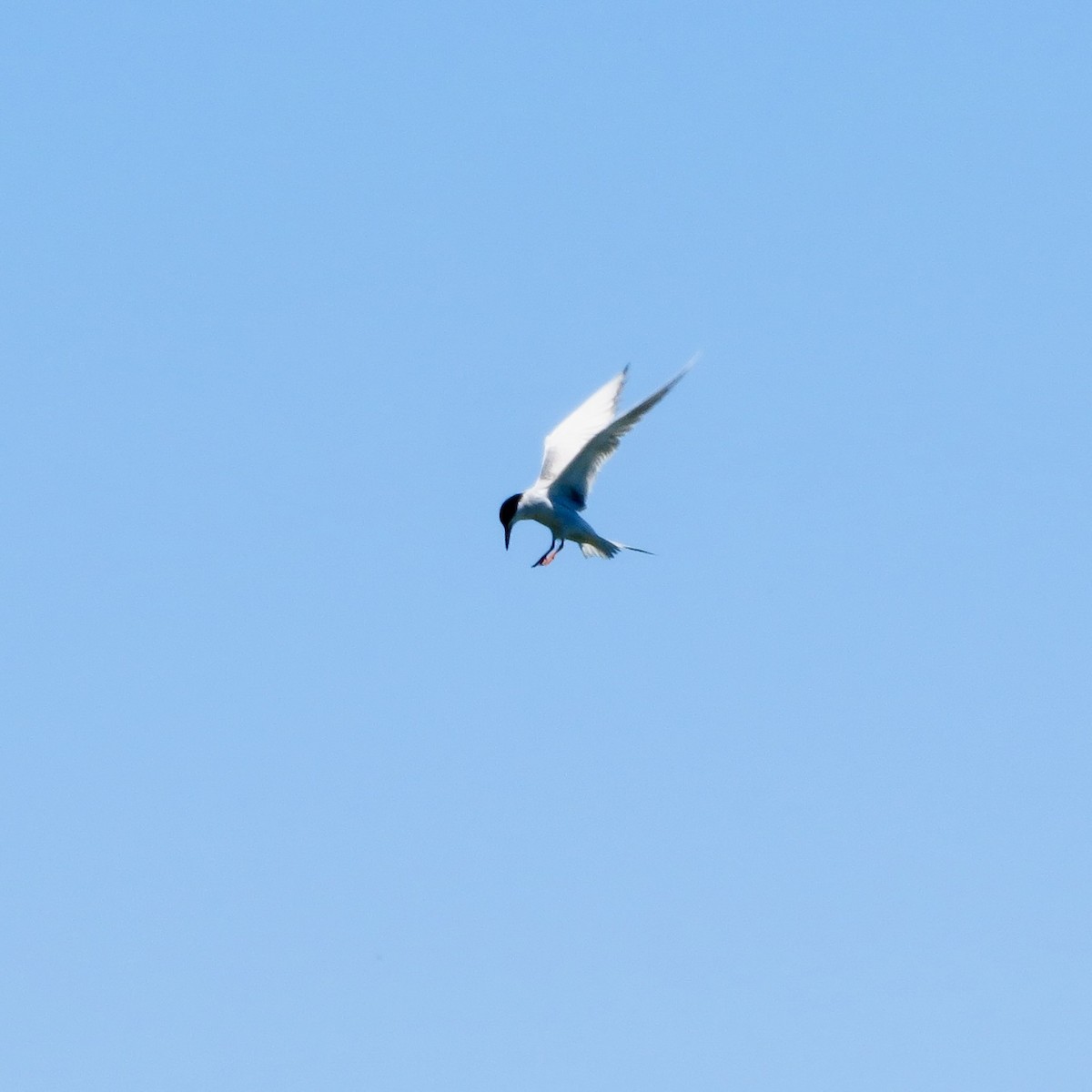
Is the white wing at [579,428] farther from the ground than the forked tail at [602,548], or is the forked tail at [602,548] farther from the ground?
the white wing at [579,428]

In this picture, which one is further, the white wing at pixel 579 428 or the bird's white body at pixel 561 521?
the white wing at pixel 579 428

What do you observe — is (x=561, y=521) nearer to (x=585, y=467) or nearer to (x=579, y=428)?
(x=585, y=467)

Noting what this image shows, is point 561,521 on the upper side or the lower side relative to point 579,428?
lower

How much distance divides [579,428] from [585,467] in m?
3.20

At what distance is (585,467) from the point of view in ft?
109

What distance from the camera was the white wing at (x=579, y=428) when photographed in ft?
114

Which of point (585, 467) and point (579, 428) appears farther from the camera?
point (579, 428)

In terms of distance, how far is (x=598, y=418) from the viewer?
3638cm

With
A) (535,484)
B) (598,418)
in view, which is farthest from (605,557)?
(598,418)

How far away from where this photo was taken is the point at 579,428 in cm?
3622

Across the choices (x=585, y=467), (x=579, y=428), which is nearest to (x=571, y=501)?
(x=585, y=467)

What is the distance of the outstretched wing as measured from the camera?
32156 mm

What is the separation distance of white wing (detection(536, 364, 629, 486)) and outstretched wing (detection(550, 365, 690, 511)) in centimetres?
32

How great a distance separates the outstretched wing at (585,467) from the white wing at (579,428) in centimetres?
32
